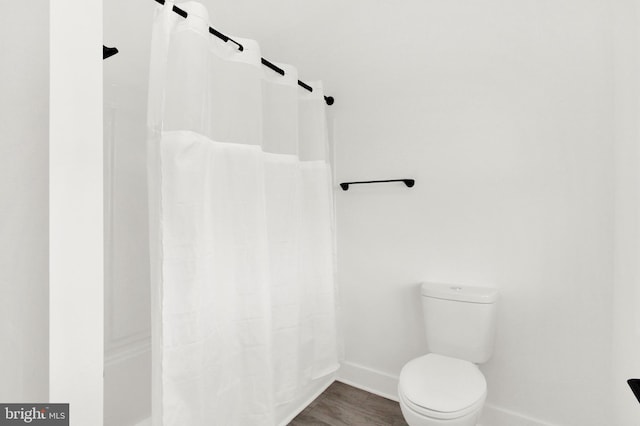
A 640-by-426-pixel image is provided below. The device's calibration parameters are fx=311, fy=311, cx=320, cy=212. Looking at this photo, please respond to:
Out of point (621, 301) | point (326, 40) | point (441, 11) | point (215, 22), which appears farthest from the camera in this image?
point (326, 40)

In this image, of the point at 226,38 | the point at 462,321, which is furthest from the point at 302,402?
the point at 226,38

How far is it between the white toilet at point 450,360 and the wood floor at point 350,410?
49cm

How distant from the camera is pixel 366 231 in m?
2.07

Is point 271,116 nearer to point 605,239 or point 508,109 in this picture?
point 508,109

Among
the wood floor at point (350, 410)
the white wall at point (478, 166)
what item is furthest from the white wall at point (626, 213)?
the wood floor at point (350, 410)

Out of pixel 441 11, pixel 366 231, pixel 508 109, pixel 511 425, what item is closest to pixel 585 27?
pixel 508 109

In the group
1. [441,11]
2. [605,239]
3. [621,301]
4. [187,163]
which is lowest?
[621,301]

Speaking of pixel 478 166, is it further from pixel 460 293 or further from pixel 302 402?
pixel 302 402

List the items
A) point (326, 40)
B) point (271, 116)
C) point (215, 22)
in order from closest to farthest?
point (271, 116), point (215, 22), point (326, 40)

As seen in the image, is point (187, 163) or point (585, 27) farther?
point (585, 27)

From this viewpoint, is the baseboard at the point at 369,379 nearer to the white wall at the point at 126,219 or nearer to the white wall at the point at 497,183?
the white wall at the point at 497,183

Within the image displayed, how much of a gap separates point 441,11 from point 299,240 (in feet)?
4.96
